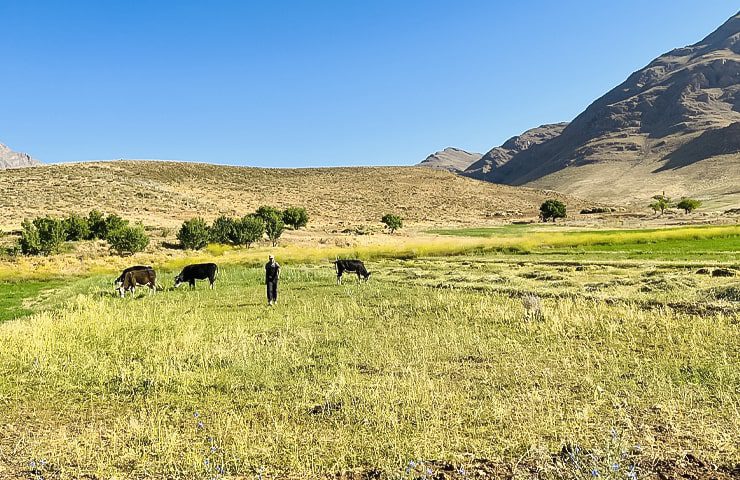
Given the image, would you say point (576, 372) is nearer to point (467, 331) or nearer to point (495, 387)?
point (495, 387)

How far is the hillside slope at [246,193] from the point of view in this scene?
8806 centimetres

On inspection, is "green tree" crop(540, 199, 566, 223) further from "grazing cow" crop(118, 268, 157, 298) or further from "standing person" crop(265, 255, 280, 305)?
"standing person" crop(265, 255, 280, 305)

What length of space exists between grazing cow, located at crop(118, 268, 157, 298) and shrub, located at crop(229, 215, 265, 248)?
36375 mm

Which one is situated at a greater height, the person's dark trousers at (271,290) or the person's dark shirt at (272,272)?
the person's dark shirt at (272,272)

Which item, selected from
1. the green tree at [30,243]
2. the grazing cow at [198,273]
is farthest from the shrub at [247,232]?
the grazing cow at [198,273]

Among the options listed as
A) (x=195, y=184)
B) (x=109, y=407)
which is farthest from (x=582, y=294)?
(x=195, y=184)

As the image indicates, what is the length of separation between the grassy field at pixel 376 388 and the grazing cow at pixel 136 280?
15.3 ft

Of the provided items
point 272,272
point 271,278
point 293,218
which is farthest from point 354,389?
point 293,218

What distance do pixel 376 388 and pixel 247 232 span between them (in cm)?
5546

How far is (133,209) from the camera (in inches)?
3410

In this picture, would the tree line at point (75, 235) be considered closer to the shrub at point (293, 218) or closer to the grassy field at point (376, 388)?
the shrub at point (293, 218)

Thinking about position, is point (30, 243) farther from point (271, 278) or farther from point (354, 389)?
point (354, 389)

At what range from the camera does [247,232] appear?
62.9m

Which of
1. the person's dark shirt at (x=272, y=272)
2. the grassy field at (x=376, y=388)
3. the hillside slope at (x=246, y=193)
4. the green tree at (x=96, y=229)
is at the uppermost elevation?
the hillside slope at (x=246, y=193)
